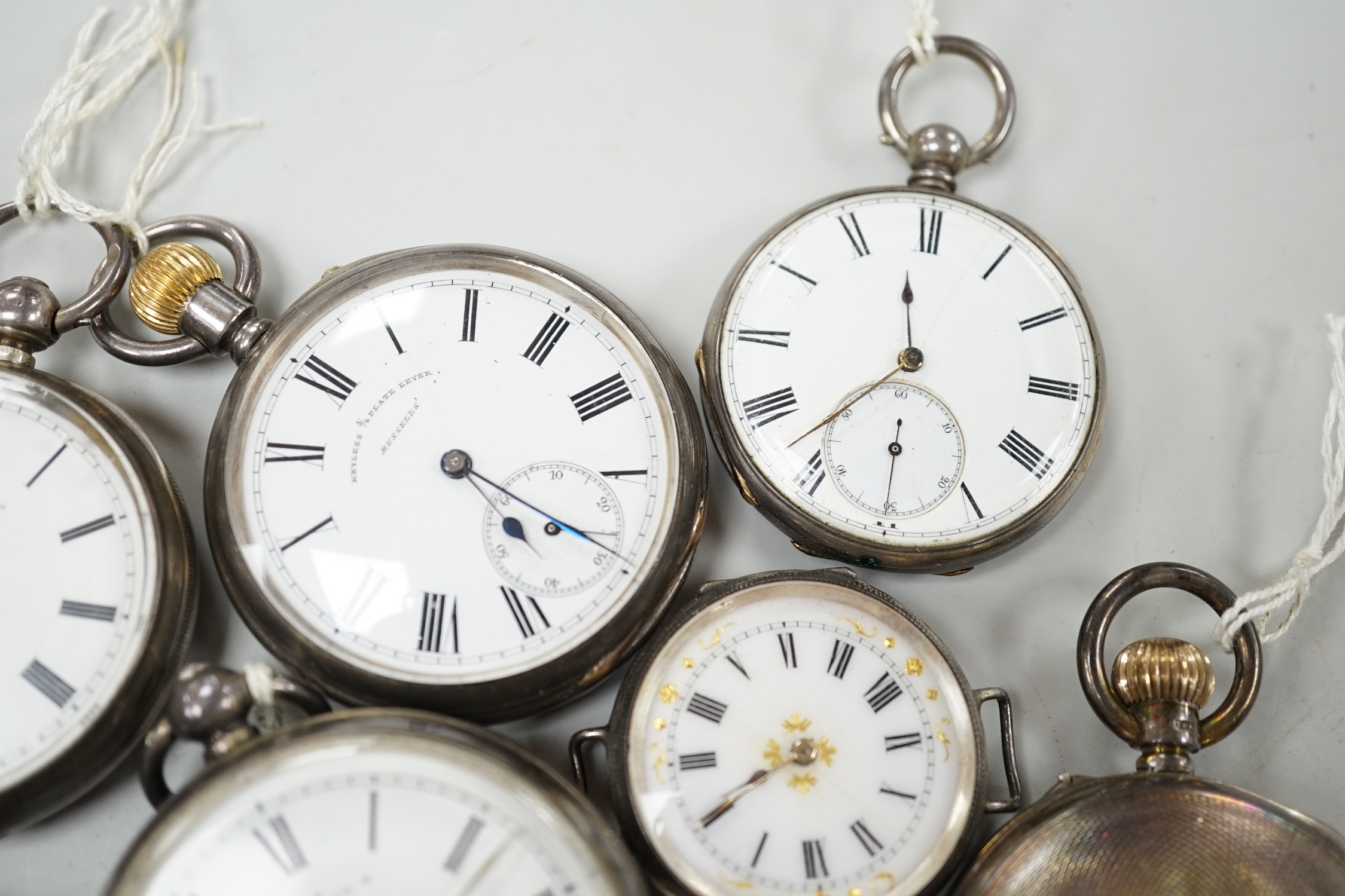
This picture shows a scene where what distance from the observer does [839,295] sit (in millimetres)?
1405

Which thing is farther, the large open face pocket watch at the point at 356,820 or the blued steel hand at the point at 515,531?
the blued steel hand at the point at 515,531

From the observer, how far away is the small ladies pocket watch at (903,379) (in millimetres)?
1332

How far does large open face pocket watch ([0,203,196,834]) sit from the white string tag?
0.25m

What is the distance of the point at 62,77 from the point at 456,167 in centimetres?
57

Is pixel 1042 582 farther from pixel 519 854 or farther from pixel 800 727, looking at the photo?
pixel 519 854

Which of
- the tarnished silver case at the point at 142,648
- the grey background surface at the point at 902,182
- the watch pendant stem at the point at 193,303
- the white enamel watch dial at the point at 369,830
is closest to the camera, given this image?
the white enamel watch dial at the point at 369,830

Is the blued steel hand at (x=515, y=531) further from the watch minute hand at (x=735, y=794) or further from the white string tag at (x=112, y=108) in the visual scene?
the white string tag at (x=112, y=108)

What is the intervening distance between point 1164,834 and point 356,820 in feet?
3.00

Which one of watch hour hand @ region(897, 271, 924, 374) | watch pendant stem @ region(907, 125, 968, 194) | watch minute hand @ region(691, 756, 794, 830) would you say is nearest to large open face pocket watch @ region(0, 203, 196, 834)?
watch minute hand @ region(691, 756, 794, 830)

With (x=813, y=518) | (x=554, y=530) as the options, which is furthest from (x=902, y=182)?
(x=554, y=530)

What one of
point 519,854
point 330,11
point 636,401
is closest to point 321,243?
point 330,11

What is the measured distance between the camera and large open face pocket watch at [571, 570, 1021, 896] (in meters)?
1.17

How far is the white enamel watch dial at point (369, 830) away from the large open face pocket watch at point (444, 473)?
15cm

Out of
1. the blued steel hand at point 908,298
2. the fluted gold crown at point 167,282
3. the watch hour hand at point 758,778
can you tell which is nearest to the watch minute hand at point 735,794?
the watch hour hand at point 758,778
